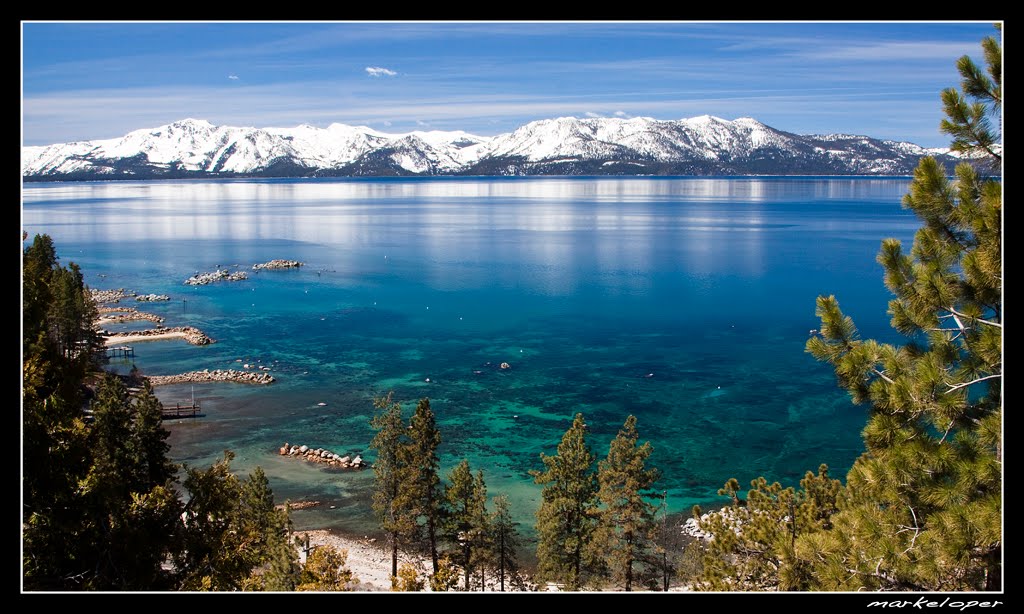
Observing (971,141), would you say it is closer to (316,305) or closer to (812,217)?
(316,305)

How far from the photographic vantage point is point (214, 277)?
6588 centimetres

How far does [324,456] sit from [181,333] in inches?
907

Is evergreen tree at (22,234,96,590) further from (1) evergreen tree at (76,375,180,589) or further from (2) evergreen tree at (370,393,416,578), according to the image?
(2) evergreen tree at (370,393,416,578)

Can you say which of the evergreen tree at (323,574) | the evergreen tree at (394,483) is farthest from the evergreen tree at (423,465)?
the evergreen tree at (323,574)

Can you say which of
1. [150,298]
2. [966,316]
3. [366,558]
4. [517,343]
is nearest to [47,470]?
[966,316]

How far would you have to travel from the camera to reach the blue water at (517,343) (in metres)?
26.9

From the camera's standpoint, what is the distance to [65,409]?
338 inches

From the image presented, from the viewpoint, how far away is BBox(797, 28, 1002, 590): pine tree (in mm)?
7094

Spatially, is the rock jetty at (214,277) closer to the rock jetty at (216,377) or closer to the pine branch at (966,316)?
the rock jetty at (216,377)

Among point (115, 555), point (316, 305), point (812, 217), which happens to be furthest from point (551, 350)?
point (812, 217)

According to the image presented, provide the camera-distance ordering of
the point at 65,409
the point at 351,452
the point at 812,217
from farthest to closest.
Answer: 1. the point at 812,217
2. the point at 351,452
3. the point at 65,409

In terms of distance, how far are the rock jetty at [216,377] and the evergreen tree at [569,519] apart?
71.6 feet

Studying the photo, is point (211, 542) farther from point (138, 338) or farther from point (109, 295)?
point (109, 295)

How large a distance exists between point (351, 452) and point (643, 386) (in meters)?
13.9
